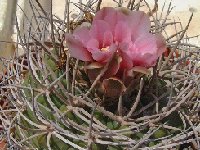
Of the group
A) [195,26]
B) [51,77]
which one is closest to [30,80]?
[51,77]

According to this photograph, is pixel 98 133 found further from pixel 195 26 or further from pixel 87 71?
pixel 195 26

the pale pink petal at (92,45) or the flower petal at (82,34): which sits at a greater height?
the flower petal at (82,34)

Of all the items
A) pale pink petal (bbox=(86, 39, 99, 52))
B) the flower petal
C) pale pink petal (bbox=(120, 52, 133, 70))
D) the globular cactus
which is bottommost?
the globular cactus

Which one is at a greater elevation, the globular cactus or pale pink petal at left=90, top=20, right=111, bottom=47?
pale pink petal at left=90, top=20, right=111, bottom=47

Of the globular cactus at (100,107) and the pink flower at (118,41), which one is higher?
the pink flower at (118,41)

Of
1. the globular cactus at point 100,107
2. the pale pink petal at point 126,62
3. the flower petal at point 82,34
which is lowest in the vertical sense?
the globular cactus at point 100,107
